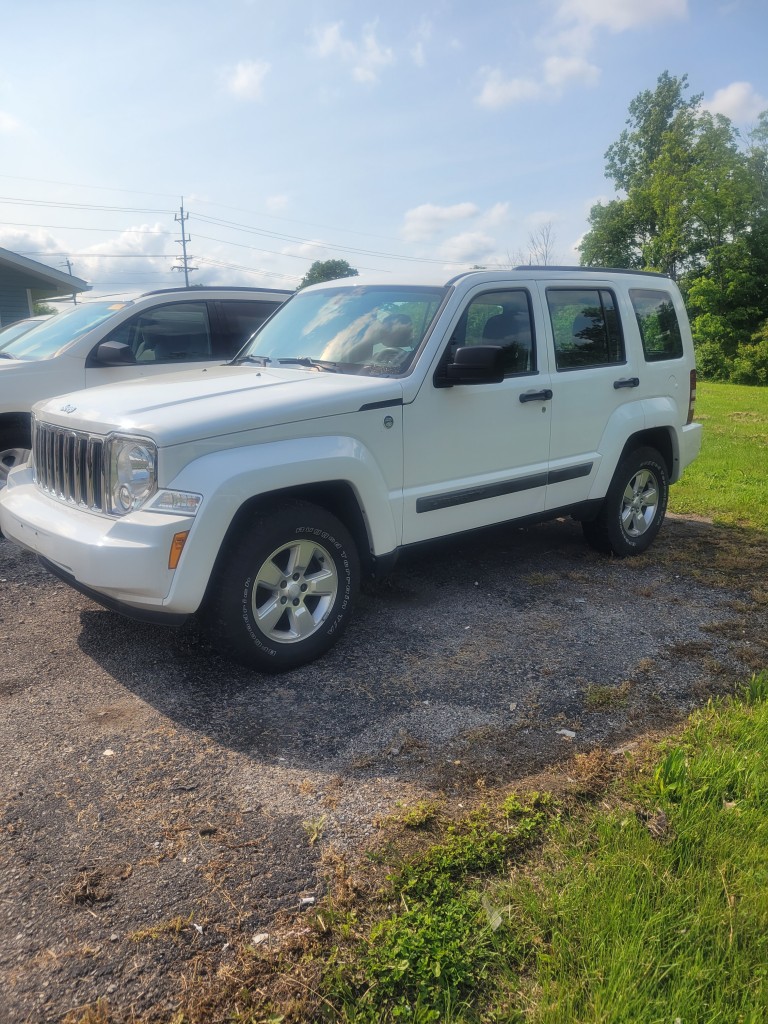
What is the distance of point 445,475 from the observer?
14.8 ft

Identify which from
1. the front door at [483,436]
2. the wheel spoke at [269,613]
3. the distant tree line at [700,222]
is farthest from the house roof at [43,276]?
the distant tree line at [700,222]

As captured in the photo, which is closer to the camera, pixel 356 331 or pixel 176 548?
pixel 176 548

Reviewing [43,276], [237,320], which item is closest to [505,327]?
[237,320]

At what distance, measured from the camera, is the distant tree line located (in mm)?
36781

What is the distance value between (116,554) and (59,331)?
14.8ft

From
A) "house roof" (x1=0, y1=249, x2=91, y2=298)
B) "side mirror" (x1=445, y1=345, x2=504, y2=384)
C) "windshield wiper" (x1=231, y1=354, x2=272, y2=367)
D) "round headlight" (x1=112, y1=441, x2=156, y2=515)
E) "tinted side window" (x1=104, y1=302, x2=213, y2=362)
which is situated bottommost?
"round headlight" (x1=112, y1=441, x2=156, y2=515)

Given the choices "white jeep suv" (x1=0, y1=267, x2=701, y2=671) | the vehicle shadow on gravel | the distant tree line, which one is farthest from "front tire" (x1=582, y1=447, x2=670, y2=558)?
the distant tree line

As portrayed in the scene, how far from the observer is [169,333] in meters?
7.04

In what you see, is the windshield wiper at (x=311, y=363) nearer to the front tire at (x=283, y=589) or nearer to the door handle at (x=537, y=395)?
the front tire at (x=283, y=589)

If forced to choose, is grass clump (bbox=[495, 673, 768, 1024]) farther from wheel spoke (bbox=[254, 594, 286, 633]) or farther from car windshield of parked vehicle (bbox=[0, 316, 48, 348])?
car windshield of parked vehicle (bbox=[0, 316, 48, 348])

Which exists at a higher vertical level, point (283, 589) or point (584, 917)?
point (283, 589)

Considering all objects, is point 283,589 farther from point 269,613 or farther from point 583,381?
point 583,381

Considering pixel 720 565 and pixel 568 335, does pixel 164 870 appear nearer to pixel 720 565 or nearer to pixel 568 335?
pixel 568 335

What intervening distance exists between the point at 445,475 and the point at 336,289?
60.9 inches
